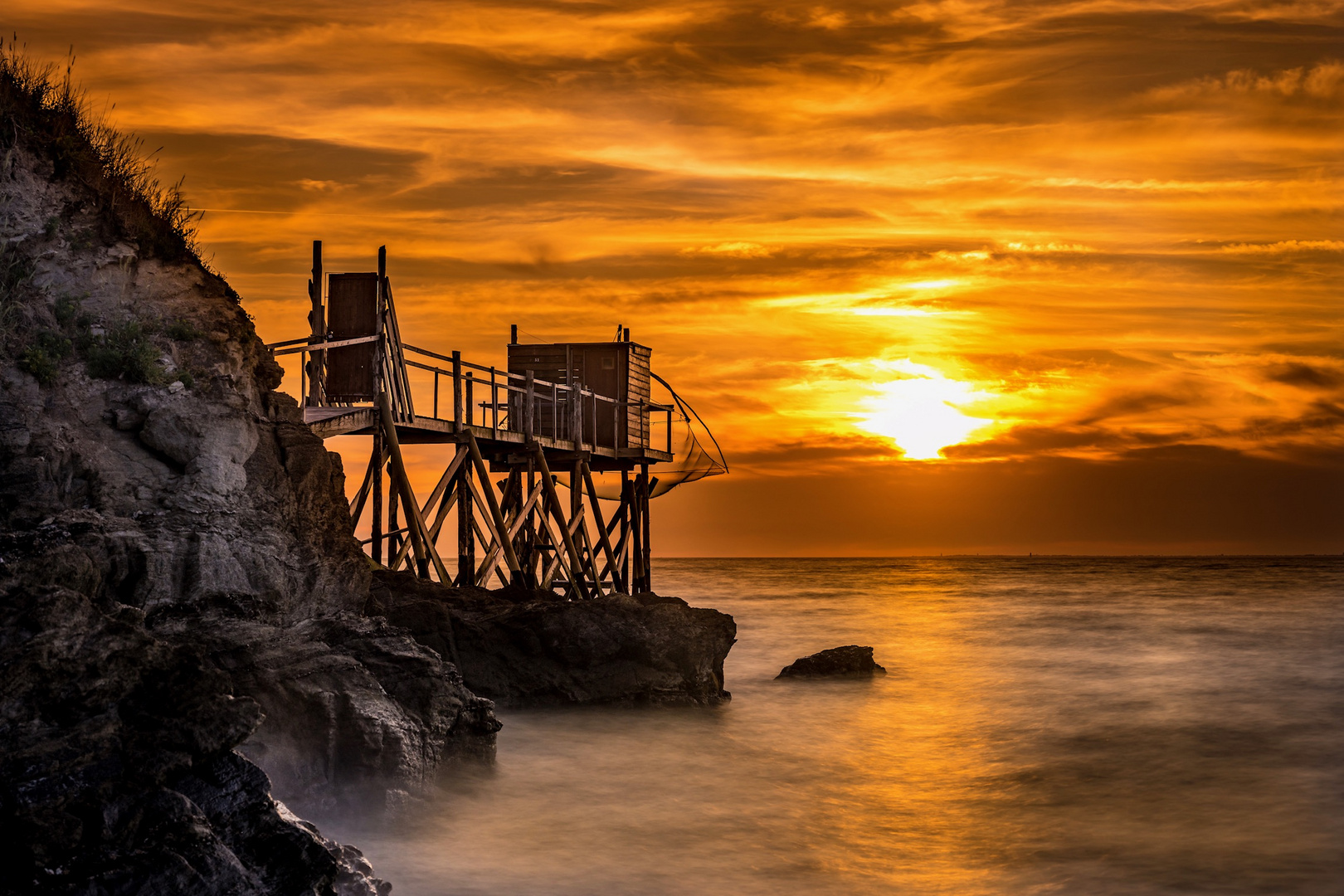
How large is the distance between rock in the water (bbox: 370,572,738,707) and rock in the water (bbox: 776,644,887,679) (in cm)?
497

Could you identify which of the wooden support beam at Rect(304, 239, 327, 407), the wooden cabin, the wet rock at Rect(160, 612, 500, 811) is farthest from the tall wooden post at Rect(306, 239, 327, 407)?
the wooden cabin

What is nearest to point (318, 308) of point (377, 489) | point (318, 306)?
point (318, 306)

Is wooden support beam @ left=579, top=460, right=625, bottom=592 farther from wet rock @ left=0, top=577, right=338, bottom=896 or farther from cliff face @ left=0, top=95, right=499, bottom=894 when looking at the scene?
wet rock @ left=0, top=577, right=338, bottom=896

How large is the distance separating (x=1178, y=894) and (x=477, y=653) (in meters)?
8.32

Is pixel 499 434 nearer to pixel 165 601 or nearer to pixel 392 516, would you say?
pixel 392 516

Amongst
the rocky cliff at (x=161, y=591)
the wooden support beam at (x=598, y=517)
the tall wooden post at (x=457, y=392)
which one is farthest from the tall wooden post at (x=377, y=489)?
the wooden support beam at (x=598, y=517)

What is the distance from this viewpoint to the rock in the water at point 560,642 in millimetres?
14430

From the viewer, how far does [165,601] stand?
7.71 metres

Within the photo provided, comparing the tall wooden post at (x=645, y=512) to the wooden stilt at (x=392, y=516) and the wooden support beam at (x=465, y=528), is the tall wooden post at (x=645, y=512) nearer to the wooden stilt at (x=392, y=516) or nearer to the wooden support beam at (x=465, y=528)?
the wooden support beam at (x=465, y=528)

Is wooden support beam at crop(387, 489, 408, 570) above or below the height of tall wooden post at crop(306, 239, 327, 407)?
below

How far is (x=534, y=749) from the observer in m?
12.9

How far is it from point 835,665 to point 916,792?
8.33 metres

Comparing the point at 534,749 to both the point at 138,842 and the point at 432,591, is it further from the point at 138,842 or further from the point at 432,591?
the point at 138,842

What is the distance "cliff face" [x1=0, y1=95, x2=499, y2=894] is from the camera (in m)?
5.46
